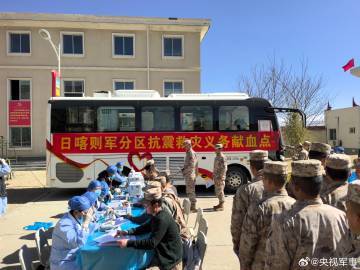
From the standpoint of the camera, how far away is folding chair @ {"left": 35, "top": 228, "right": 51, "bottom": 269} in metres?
4.59

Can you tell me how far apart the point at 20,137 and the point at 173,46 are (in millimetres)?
11566

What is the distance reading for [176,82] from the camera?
945 inches

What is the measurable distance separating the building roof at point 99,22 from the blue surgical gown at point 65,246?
818 inches

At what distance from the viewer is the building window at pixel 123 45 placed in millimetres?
23641

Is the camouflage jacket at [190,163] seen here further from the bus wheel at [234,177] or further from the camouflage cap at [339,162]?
the camouflage cap at [339,162]

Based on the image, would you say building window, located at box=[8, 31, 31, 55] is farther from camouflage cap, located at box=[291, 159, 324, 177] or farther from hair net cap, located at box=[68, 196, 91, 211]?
camouflage cap, located at box=[291, 159, 324, 177]

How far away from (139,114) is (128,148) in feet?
3.88

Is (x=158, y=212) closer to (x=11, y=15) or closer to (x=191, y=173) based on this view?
(x=191, y=173)

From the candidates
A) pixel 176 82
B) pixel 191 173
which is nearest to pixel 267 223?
pixel 191 173

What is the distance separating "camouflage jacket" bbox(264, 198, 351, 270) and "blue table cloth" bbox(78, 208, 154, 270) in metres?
1.97

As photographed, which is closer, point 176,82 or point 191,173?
point 191,173

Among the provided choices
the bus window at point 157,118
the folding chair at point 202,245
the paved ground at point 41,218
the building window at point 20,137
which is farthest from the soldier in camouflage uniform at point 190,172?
the building window at point 20,137

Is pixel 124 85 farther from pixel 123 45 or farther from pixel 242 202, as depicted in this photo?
pixel 242 202

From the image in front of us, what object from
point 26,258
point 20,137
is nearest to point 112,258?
point 26,258
